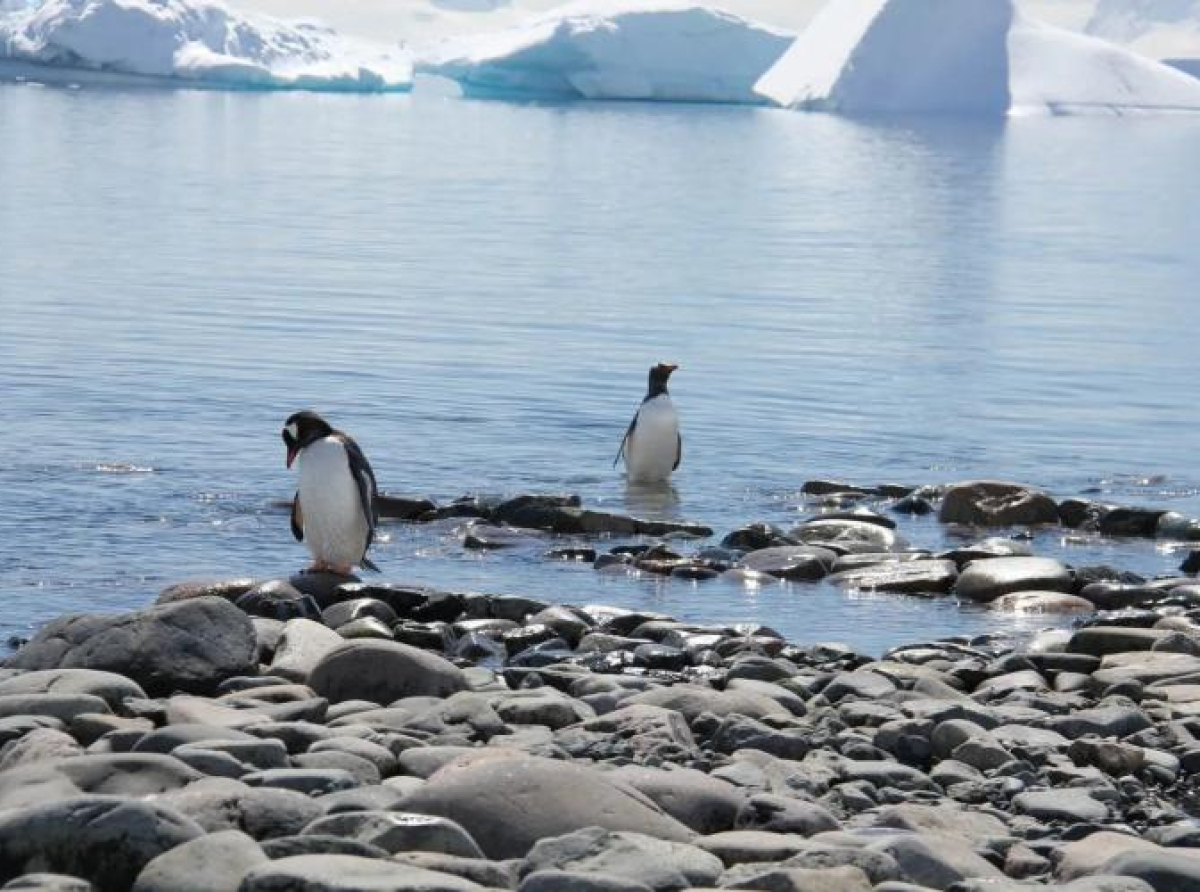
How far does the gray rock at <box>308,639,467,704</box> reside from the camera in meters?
6.81

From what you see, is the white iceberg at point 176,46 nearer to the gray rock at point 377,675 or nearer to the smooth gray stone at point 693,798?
the gray rock at point 377,675

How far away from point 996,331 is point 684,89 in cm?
5983

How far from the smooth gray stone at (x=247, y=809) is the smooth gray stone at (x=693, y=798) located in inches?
33.8

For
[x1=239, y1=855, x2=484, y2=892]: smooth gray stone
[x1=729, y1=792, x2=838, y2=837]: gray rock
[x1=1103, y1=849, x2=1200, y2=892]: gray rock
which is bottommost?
[x1=729, y1=792, x2=838, y2=837]: gray rock

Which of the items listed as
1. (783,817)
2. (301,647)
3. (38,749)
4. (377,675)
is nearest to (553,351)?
(301,647)

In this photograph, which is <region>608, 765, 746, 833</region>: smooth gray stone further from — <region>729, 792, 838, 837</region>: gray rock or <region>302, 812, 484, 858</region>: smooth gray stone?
<region>302, 812, 484, 858</region>: smooth gray stone

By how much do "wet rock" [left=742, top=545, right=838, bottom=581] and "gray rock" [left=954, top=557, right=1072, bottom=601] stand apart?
25.7 inches

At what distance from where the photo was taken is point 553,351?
745 inches

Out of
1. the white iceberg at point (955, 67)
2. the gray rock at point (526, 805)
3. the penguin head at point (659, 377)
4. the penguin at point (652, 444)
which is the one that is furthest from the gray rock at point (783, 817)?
the white iceberg at point (955, 67)

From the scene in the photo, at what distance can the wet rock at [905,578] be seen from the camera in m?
9.90

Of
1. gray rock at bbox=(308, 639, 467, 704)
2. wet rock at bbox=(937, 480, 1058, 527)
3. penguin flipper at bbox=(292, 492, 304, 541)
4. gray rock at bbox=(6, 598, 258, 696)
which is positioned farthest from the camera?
wet rock at bbox=(937, 480, 1058, 527)

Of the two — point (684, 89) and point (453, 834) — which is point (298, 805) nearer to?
point (453, 834)

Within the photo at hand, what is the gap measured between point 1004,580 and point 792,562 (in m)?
0.98

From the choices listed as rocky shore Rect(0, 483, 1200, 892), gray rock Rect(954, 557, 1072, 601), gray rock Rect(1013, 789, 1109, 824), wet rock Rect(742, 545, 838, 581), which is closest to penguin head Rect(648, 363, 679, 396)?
wet rock Rect(742, 545, 838, 581)
